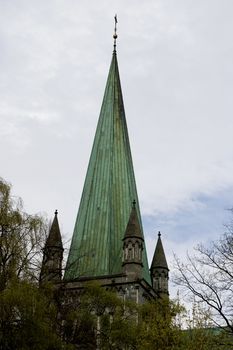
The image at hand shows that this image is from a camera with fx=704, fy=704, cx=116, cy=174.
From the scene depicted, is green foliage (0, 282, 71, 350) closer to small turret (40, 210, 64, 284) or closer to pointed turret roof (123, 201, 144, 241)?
small turret (40, 210, 64, 284)

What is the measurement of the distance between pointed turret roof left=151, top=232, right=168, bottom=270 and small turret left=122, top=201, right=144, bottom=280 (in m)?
4.24

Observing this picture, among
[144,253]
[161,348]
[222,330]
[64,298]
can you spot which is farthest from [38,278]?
[144,253]

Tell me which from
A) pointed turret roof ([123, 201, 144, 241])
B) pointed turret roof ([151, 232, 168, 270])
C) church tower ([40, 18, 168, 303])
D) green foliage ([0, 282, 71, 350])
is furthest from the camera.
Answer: pointed turret roof ([151, 232, 168, 270])

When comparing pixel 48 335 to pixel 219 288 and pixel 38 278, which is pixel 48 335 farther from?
pixel 219 288

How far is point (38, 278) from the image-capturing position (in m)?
25.9

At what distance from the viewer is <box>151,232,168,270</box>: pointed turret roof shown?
42875mm

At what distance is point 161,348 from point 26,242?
6072 millimetres

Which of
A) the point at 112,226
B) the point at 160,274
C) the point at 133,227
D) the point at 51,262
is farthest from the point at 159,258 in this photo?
the point at 51,262

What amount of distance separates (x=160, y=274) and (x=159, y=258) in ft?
3.74

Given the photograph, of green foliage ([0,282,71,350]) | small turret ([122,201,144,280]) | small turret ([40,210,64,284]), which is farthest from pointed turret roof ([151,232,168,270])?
green foliage ([0,282,71,350])

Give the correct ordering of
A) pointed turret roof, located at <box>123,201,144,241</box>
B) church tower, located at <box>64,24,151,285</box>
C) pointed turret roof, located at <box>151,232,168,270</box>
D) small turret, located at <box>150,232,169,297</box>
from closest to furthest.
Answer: pointed turret roof, located at <box>123,201,144,241</box> → church tower, located at <box>64,24,151,285</box> → small turret, located at <box>150,232,169,297</box> → pointed turret roof, located at <box>151,232,168,270</box>

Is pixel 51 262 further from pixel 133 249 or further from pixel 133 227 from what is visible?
pixel 133 227

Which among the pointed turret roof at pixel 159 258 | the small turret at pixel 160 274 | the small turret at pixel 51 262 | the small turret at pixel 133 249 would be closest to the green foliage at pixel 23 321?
the small turret at pixel 51 262

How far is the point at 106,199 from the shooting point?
41.2 meters
